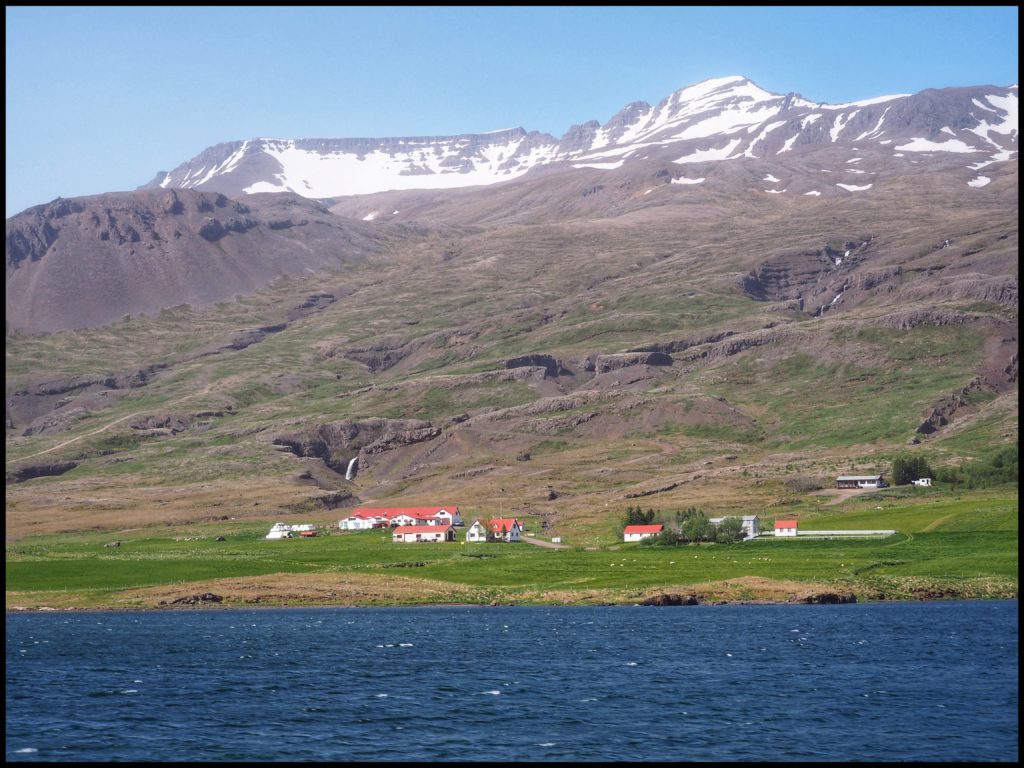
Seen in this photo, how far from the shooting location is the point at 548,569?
119938 mm

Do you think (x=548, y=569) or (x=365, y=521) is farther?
(x=365, y=521)

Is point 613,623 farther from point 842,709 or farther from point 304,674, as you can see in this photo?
point 842,709

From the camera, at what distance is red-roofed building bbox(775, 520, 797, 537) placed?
148m

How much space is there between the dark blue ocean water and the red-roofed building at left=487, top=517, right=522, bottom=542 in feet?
216

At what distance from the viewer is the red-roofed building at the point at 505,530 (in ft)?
529

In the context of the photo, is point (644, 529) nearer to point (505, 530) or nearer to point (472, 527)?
point (505, 530)

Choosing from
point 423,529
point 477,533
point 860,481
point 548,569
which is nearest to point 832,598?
point 548,569

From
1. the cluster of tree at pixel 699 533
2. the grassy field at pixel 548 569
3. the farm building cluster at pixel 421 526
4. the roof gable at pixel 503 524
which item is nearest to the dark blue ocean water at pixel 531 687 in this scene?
the grassy field at pixel 548 569

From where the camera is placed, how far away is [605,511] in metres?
190

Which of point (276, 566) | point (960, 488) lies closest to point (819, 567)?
point (276, 566)

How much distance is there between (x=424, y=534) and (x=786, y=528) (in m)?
45.8

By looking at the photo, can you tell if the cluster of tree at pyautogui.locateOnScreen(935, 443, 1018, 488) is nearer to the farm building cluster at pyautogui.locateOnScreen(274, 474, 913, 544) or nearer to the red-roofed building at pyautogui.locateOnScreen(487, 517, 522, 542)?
the farm building cluster at pyautogui.locateOnScreen(274, 474, 913, 544)

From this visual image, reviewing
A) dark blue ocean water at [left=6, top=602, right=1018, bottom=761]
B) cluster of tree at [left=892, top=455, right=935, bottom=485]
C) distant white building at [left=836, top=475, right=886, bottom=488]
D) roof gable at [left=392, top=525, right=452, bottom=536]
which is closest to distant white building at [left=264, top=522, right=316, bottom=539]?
roof gable at [left=392, top=525, right=452, bottom=536]

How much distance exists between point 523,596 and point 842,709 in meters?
54.0
